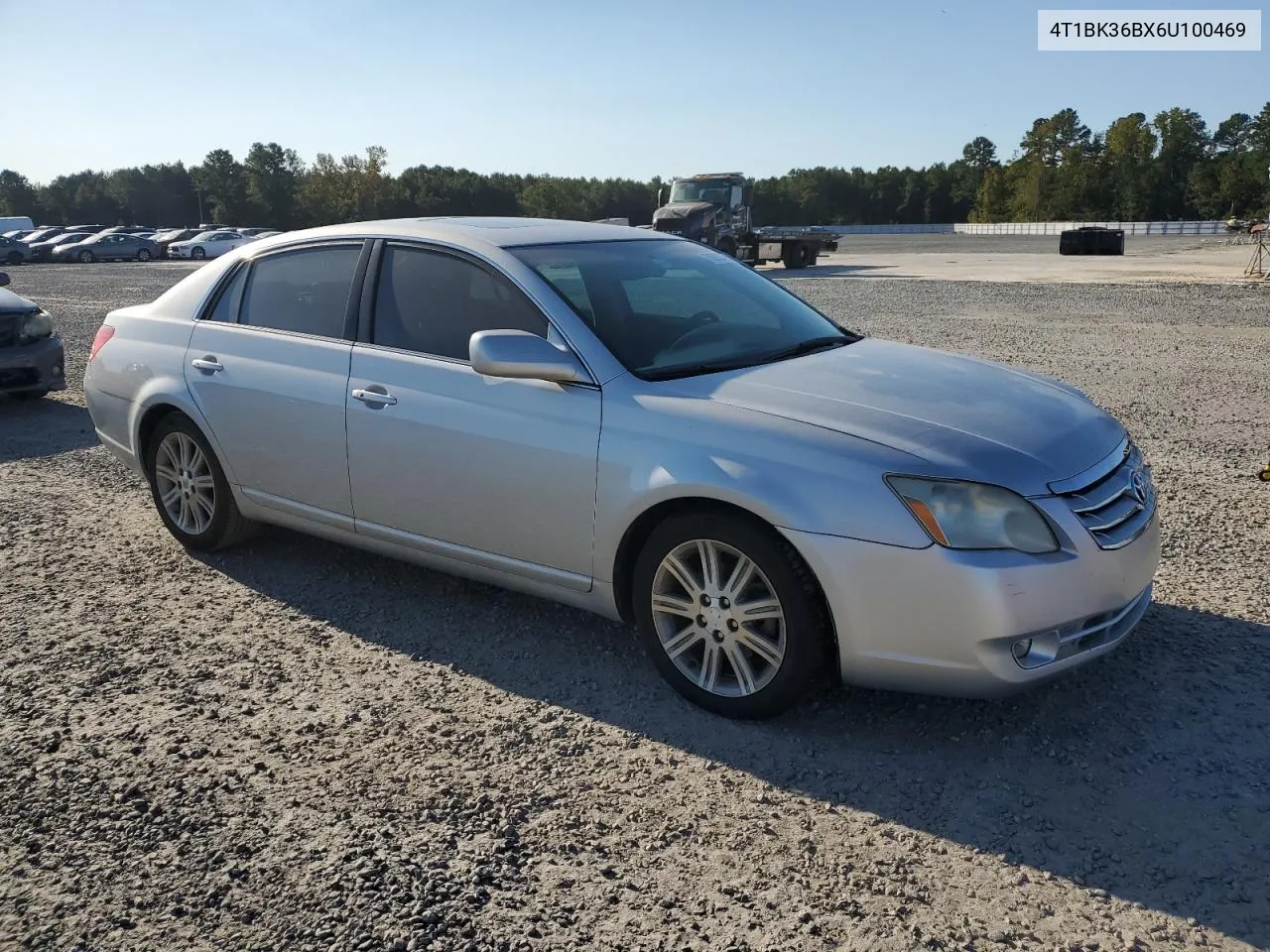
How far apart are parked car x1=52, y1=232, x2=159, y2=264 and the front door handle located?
166 feet

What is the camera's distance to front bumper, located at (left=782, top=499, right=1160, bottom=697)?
2998 mm

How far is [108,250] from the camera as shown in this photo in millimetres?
48219

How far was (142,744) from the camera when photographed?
11.1 ft

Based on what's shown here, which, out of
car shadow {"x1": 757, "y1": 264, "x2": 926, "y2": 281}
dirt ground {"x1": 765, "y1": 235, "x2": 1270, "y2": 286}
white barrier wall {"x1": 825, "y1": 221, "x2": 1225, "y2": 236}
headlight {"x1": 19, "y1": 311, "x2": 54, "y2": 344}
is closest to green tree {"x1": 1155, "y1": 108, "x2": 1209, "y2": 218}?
white barrier wall {"x1": 825, "y1": 221, "x2": 1225, "y2": 236}

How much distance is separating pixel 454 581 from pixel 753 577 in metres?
1.93

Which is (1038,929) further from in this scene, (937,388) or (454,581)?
(454,581)

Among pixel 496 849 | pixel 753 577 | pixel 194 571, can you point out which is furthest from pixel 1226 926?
pixel 194 571

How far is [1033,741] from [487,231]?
113 inches

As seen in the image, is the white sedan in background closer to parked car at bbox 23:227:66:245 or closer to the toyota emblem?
parked car at bbox 23:227:66:245

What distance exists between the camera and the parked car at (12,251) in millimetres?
44688

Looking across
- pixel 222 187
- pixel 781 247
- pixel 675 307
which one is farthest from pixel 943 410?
pixel 222 187

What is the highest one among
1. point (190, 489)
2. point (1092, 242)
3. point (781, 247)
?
point (781, 247)

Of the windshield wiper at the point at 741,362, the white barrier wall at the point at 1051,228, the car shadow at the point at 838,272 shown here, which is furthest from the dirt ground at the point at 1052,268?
the white barrier wall at the point at 1051,228

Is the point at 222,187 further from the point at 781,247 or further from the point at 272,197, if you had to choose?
the point at 781,247
